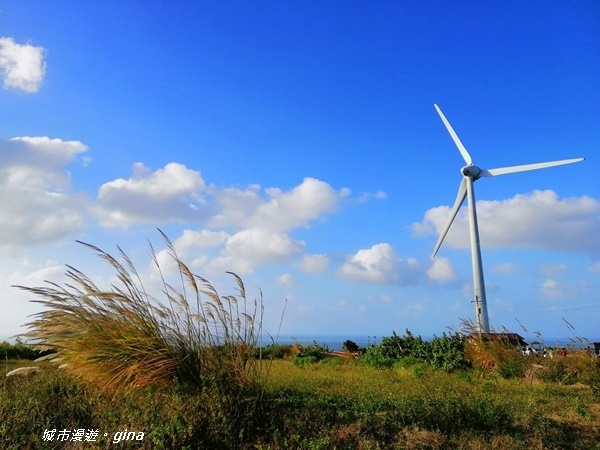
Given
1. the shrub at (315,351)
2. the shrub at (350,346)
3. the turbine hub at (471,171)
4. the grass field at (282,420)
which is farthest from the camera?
the turbine hub at (471,171)

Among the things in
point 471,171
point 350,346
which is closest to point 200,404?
point 350,346

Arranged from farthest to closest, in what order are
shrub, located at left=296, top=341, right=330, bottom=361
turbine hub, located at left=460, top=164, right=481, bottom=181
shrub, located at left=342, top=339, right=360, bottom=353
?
turbine hub, located at left=460, top=164, right=481, bottom=181
shrub, located at left=342, top=339, right=360, bottom=353
shrub, located at left=296, top=341, right=330, bottom=361

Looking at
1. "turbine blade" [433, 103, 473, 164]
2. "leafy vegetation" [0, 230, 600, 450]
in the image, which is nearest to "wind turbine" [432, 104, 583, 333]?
"turbine blade" [433, 103, 473, 164]

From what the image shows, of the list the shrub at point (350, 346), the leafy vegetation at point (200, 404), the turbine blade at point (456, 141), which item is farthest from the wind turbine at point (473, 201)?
the leafy vegetation at point (200, 404)

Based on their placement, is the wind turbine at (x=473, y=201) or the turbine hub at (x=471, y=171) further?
the turbine hub at (x=471, y=171)

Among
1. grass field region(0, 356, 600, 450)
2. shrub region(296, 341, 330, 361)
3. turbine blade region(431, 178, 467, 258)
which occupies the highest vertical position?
turbine blade region(431, 178, 467, 258)

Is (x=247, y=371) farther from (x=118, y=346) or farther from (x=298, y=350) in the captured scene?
(x=298, y=350)

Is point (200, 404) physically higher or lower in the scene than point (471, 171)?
lower

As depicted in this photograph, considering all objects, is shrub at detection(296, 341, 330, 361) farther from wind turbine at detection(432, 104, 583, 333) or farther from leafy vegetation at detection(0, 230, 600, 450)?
leafy vegetation at detection(0, 230, 600, 450)

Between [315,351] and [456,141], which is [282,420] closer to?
[315,351]

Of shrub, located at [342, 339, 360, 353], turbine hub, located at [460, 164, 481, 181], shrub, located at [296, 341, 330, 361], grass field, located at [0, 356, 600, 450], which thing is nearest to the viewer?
grass field, located at [0, 356, 600, 450]

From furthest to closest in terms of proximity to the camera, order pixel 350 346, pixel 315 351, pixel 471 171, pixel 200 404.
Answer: pixel 471 171
pixel 350 346
pixel 315 351
pixel 200 404

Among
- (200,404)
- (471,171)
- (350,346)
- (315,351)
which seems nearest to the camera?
(200,404)

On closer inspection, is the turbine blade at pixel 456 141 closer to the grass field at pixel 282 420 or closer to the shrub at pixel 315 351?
the shrub at pixel 315 351
